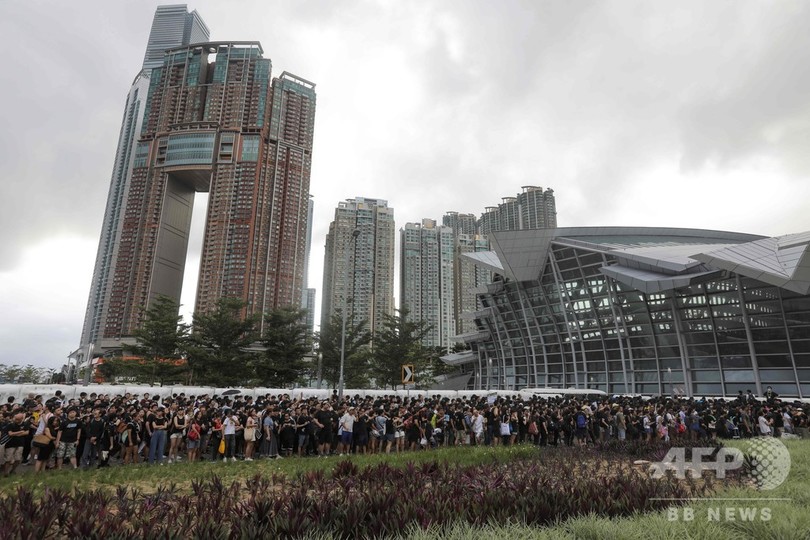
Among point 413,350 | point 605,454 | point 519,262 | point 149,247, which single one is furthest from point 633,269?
point 149,247

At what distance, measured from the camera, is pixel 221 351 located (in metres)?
33.7

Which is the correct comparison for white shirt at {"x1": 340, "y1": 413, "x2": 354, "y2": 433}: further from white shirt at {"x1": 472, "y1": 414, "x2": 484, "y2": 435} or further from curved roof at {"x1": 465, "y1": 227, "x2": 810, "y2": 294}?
curved roof at {"x1": 465, "y1": 227, "x2": 810, "y2": 294}

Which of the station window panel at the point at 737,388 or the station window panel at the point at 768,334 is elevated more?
the station window panel at the point at 768,334

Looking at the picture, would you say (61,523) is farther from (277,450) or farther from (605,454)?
(605,454)

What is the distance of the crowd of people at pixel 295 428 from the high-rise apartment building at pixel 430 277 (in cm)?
6452

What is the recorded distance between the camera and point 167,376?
36.2 meters

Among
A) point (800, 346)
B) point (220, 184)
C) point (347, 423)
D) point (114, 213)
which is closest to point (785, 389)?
point (800, 346)

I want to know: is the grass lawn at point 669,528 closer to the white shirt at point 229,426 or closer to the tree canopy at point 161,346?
the white shirt at point 229,426

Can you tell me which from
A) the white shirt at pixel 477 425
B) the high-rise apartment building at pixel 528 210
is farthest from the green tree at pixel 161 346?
the high-rise apartment building at pixel 528 210

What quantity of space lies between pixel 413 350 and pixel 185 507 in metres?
39.0

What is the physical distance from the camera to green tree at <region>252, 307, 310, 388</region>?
3506 cm

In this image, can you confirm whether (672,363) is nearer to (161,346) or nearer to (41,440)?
(41,440)

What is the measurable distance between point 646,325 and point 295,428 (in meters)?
33.8

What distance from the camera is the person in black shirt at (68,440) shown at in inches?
397
